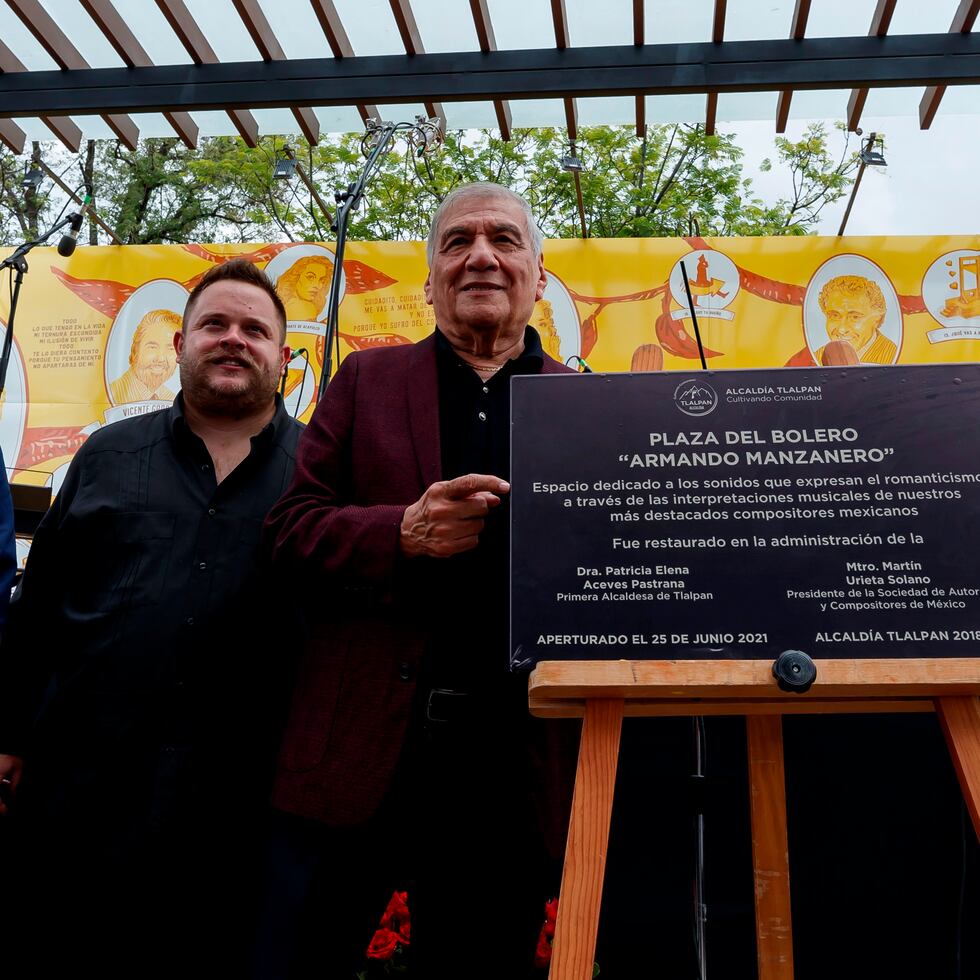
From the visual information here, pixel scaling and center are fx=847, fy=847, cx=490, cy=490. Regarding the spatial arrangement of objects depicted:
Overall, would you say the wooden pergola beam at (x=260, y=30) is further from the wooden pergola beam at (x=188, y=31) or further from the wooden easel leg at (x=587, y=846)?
the wooden easel leg at (x=587, y=846)

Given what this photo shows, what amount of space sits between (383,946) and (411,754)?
569 millimetres

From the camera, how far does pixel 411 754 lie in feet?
4.32

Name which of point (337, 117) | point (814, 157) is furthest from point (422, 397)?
point (814, 157)

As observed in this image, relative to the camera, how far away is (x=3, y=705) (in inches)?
65.9

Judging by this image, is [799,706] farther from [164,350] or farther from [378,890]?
[164,350]

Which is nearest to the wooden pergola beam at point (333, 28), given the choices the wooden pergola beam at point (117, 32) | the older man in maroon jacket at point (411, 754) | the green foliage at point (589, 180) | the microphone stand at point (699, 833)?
the wooden pergola beam at point (117, 32)

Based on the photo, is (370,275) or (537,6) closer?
(537,6)

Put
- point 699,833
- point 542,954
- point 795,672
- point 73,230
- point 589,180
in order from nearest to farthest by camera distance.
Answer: point 795,672
point 699,833
point 542,954
point 73,230
point 589,180

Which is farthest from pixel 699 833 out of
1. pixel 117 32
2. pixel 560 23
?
pixel 117 32

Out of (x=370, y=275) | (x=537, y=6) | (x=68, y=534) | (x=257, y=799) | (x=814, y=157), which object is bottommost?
(x=257, y=799)

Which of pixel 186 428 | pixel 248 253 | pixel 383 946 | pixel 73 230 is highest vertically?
pixel 248 253

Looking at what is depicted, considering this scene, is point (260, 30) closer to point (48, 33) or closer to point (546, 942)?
point (48, 33)

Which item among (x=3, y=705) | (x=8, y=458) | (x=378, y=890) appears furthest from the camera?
(x=8, y=458)

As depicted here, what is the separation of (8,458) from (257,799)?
3.91m
